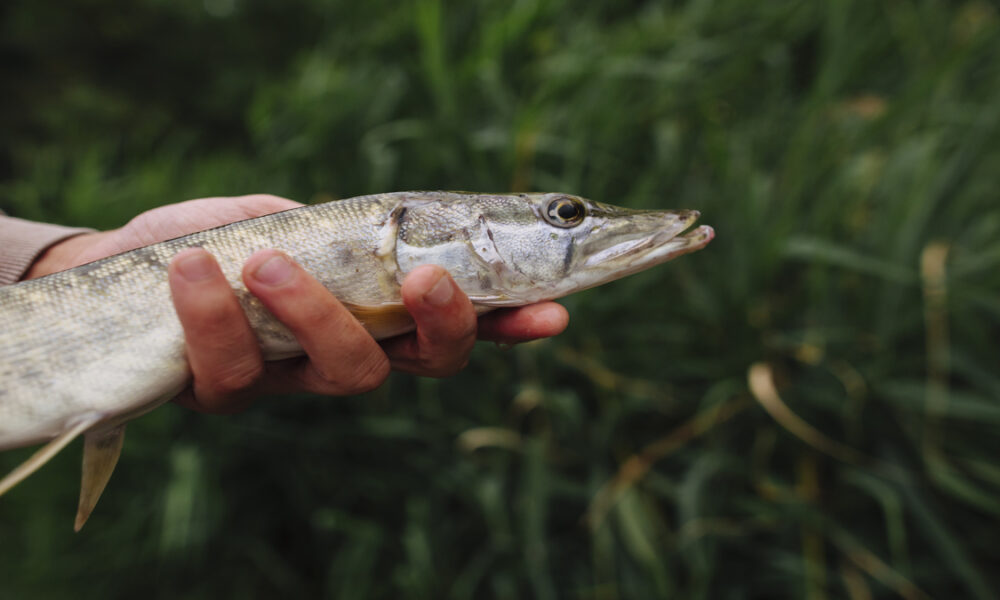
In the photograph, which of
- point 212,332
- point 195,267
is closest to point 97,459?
point 212,332

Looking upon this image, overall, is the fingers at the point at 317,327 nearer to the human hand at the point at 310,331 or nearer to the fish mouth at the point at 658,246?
the human hand at the point at 310,331

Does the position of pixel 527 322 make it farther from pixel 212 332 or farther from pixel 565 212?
pixel 212 332

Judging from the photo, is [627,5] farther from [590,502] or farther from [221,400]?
[221,400]

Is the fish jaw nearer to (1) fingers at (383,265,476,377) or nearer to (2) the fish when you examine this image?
(2) the fish

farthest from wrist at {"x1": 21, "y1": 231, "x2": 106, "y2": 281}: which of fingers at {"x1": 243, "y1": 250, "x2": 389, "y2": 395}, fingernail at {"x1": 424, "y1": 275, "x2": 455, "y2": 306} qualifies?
fingernail at {"x1": 424, "y1": 275, "x2": 455, "y2": 306}

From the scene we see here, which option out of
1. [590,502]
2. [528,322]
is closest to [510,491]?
[590,502]

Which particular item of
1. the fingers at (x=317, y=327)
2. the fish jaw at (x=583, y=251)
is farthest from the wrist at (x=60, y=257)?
the fish jaw at (x=583, y=251)
